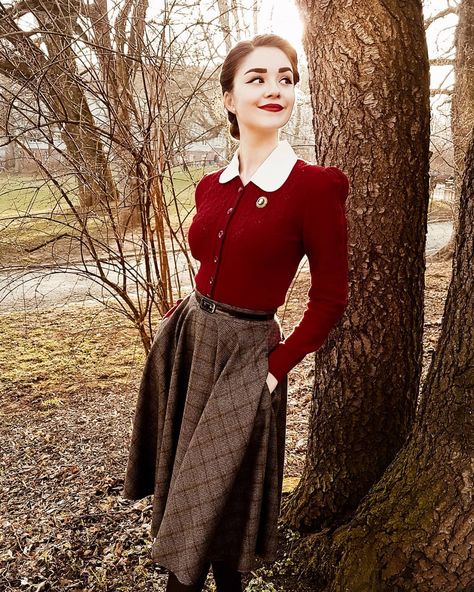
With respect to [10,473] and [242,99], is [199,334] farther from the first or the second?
[10,473]

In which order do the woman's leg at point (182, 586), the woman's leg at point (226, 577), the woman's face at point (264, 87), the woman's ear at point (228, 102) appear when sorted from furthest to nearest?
the woman's leg at point (226, 577) < the woman's leg at point (182, 586) < the woman's ear at point (228, 102) < the woman's face at point (264, 87)

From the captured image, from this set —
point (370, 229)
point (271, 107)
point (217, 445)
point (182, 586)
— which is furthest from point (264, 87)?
point (182, 586)

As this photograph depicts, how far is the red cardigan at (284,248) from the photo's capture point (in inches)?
55.2

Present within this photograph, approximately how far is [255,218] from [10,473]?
2409 mm

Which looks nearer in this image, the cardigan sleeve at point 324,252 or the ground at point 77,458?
the cardigan sleeve at point 324,252

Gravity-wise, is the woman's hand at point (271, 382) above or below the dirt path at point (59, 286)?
below

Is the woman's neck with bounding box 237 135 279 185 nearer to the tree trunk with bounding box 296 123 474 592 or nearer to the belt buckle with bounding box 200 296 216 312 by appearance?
the belt buckle with bounding box 200 296 216 312

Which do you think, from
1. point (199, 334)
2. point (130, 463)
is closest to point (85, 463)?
point (130, 463)

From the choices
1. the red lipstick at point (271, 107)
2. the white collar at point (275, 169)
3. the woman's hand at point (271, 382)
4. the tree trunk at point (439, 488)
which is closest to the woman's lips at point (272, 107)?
the red lipstick at point (271, 107)

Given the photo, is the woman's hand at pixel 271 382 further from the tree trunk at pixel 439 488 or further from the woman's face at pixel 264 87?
the woman's face at pixel 264 87

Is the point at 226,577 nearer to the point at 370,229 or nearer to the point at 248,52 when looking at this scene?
the point at 370,229

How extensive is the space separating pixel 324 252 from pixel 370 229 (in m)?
0.51

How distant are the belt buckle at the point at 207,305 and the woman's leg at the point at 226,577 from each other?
87 centimetres

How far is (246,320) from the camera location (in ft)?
5.05
